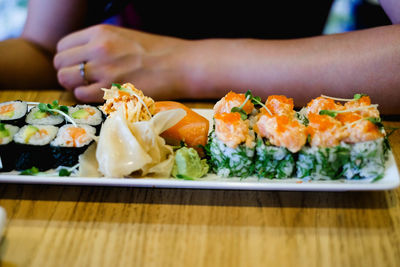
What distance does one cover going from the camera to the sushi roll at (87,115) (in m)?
1.45

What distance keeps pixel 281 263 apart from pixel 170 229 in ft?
1.13

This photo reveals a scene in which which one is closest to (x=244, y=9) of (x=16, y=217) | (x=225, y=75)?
(x=225, y=75)

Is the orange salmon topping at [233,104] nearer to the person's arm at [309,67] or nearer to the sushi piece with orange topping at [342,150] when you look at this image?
the sushi piece with orange topping at [342,150]

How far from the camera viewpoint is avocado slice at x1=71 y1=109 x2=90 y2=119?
4.83 feet

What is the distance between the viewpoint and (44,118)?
57.4 inches

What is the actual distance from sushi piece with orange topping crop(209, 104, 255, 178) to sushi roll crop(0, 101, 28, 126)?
0.77 m

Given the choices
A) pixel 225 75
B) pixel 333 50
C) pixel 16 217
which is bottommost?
pixel 16 217

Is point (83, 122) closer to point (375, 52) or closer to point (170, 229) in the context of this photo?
point (170, 229)

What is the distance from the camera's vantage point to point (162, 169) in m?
1.28

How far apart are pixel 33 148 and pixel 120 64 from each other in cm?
64

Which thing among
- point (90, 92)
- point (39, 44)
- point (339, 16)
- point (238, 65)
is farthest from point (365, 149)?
point (339, 16)

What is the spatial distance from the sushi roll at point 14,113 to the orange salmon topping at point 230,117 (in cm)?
78

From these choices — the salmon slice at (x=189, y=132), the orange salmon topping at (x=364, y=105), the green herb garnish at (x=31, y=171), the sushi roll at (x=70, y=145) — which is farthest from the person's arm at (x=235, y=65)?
the green herb garnish at (x=31, y=171)

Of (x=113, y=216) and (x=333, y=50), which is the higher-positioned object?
(x=333, y=50)
